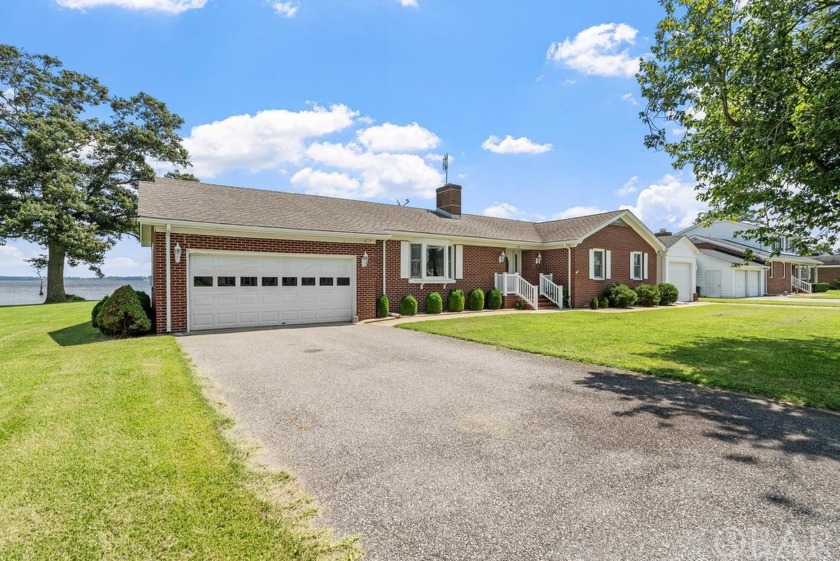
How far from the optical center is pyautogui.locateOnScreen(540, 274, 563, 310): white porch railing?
63.8ft

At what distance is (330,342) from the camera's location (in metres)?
10.1

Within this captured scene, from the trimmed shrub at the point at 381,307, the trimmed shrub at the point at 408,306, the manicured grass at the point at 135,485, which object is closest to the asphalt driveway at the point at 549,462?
the manicured grass at the point at 135,485

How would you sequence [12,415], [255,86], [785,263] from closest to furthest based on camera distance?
[12,415], [255,86], [785,263]

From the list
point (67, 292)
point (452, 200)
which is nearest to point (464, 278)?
point (452, 200)

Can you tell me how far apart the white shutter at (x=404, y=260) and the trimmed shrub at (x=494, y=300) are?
418cm

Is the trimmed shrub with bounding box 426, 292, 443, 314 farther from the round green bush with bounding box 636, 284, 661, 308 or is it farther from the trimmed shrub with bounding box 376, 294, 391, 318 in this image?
the round green bush with bounding box 636, 284, 661, 308

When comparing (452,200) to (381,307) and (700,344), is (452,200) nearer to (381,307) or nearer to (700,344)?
(381,307)

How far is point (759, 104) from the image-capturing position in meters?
8.06

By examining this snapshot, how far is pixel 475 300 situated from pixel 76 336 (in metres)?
13.5

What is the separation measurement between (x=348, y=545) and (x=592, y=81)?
48.1 feet

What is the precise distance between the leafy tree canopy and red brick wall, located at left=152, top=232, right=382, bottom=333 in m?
9.26

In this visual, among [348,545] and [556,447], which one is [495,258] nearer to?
[556,447]

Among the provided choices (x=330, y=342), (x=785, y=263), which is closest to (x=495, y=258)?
(x=330, y=342)

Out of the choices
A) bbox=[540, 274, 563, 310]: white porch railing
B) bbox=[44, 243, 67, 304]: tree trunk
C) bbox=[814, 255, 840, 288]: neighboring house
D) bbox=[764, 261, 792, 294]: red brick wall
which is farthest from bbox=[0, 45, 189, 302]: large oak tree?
bbox=[814, 255, 840, 288]: neighboring house
